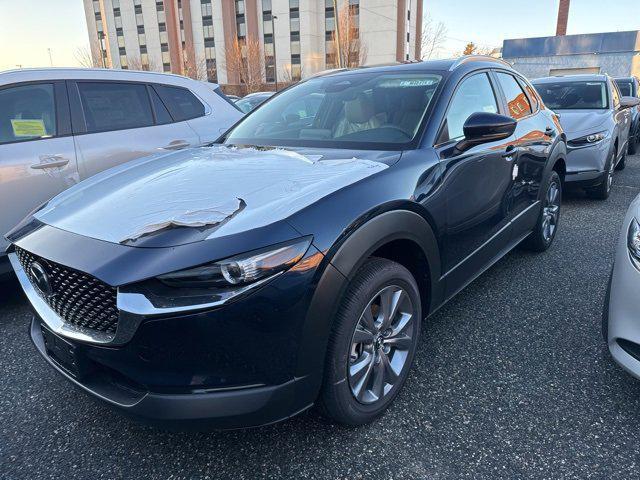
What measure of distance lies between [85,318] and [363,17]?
5037 centimetres

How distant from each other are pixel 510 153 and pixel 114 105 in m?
3.33

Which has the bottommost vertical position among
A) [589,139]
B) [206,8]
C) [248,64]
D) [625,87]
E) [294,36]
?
[589,139]

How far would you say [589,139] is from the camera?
5.77m

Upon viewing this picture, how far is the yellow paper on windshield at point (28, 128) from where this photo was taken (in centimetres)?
347

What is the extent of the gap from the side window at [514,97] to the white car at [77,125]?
2709 millimetres

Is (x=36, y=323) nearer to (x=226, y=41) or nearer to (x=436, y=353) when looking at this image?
(x=436, y=353)

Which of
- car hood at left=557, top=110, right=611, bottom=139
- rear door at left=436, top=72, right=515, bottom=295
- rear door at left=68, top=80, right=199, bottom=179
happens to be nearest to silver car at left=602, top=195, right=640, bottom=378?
rear door at left=436, top=72, right=515, bottom=295

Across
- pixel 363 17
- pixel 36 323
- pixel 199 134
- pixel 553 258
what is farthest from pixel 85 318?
pixel 363 17

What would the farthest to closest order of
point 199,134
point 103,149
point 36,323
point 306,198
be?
1. point 199,134
2. point 103,149
3. point 36,323
4. point 306,198

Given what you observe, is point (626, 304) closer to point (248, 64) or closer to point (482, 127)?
point (482, 127)

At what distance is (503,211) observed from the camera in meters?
3.12

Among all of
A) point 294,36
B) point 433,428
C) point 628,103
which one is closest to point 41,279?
point 433,428

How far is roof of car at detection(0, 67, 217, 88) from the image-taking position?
11.6ft

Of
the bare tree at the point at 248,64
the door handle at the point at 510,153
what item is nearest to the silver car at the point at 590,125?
the door handle at the point at 510,153
